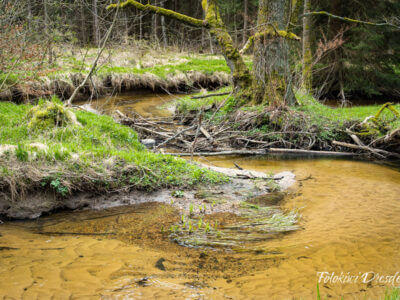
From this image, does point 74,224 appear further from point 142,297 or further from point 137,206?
point 142,297

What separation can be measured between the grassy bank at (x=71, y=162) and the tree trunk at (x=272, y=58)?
17.1ft

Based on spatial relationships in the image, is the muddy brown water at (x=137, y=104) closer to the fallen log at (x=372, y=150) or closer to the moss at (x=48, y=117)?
the moss at (x=48, y=117)

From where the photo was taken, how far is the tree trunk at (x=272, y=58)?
10156 mm

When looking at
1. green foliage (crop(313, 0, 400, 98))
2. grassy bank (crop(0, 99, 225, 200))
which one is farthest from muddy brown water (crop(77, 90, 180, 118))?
green foliage (crop(313, 0, 400, 98))

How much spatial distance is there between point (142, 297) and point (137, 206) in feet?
7.81

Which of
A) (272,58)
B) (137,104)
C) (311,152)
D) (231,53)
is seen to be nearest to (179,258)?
(311,152)

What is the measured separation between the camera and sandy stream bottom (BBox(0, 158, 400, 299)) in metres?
2.80

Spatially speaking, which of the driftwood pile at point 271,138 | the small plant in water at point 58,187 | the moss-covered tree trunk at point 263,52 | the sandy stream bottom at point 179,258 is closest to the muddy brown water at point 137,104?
the moss-covered tree trunk at point 263,52

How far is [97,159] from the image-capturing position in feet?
17.0

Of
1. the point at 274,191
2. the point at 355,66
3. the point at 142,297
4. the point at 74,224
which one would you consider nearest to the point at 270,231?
the point at 274,191

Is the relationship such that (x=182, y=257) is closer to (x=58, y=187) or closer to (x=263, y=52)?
(x=58, y=187)

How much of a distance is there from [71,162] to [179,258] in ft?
8.07

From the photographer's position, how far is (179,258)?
3.46 metres

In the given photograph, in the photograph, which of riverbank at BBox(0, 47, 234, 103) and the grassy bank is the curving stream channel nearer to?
the grassy bank
